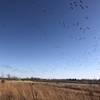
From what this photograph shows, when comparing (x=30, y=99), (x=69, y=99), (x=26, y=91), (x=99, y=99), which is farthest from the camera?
(x=26, y=91)

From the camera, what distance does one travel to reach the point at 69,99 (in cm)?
916

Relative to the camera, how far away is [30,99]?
9.84 metres

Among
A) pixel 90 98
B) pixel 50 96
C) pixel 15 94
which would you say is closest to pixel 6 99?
pixel 15 94

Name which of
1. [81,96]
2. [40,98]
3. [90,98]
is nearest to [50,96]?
[40,98]

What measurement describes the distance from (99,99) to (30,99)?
237 cm

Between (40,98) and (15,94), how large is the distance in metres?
1.97

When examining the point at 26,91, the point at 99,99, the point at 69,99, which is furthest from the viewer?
the point at 26,91

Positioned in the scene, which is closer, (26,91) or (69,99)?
(69,99)

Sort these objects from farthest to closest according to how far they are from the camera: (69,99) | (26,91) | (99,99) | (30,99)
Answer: (26,91)
(30,99)
(69,99)
(99,99)

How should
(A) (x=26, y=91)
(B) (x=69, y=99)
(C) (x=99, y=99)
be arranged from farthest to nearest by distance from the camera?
(A) (x=26, y=91), (B) (x=69, y=99), (C) (x=99, y=99)

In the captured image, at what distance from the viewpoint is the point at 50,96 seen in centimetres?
1045

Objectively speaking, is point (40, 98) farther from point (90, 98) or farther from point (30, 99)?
point (90, 98)

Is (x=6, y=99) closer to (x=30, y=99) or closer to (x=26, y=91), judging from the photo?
(x=26, y=91)

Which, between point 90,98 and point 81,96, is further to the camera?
point 81,96
